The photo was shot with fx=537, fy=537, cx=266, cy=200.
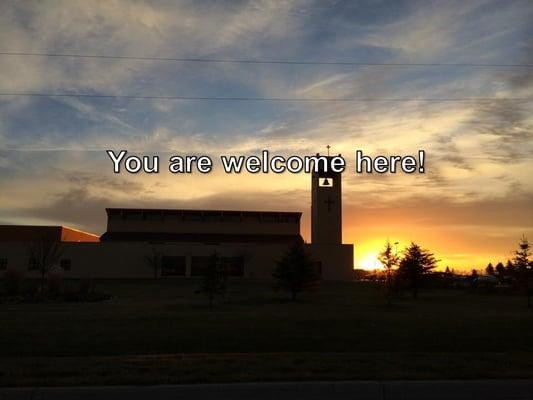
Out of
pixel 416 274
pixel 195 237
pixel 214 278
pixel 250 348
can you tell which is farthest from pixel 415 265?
pixel 195 237

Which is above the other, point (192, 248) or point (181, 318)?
point (192, 248)

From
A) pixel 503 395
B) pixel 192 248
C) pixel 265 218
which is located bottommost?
pixel 503 395

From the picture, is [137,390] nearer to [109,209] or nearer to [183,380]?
[183,380]

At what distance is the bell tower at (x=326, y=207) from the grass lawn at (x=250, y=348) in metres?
48.4

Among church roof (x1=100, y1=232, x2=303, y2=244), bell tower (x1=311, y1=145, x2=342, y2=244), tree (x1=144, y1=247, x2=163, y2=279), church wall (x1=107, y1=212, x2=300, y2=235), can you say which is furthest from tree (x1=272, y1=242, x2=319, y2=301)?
church wall (x1=107, y1=212, x2=300, y2=235)

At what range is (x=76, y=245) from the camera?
66.9 metres

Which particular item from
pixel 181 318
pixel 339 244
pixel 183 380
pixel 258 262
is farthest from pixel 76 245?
pixel 183 380

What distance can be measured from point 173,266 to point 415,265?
37111 mm

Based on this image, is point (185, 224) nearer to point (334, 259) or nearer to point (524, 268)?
point (334, 259)

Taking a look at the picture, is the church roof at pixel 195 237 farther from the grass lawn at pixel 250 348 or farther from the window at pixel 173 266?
the grass lawn at pixel 250 348

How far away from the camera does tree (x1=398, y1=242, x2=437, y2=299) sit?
3791 cm

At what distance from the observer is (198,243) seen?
69.9 metres

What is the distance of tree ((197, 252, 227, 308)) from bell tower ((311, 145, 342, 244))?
135 feet

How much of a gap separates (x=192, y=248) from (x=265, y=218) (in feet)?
45.4
